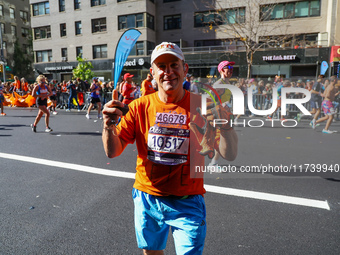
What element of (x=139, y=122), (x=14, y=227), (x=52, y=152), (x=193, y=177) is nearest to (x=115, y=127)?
(x=139, y=122)

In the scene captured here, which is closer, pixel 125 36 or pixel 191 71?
pixel 125 36

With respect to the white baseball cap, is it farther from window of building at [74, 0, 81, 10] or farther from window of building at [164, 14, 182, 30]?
window of building at [74, 0, 81, 10]

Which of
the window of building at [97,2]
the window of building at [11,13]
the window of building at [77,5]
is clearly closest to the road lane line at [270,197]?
the window of building at [97,2]

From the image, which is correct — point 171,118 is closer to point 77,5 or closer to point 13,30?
point 77,5

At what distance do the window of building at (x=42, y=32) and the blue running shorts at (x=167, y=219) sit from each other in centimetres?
4065

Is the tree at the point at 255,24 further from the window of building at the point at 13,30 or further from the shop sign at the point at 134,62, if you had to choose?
the window of building at the point at 13,30

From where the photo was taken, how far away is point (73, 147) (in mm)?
7203

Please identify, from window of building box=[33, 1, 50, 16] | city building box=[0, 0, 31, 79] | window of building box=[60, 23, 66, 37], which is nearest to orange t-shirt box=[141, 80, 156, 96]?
window of building box=[60, 23, 66, 37]

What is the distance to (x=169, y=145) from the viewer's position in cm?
189

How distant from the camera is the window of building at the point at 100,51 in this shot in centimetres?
3256

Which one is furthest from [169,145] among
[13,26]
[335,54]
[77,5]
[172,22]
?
[13,26]

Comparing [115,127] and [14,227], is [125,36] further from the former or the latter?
[14,227]

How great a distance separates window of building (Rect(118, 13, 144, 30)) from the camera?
30333 millimetres

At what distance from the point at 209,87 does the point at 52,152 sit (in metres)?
5.72
